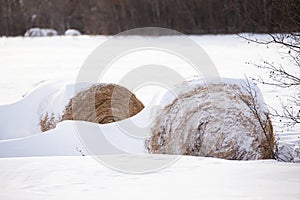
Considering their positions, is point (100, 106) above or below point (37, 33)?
above

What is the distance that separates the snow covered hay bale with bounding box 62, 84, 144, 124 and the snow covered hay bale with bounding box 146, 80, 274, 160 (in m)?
2.00

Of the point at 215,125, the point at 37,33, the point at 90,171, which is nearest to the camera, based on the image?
the point at 90,171

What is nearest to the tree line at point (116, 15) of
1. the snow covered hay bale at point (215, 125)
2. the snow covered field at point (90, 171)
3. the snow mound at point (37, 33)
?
the snow mound at point (37, 33)

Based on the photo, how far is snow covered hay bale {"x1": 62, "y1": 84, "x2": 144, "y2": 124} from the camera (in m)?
8.81

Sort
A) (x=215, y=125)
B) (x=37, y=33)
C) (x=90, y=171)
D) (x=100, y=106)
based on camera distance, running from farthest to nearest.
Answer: (x=37, y=33)
(x=100, y=106)
(x=215, y=125)
(x=90, y=171)

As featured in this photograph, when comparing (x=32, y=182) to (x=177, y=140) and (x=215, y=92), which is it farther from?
(x=215, y=92)

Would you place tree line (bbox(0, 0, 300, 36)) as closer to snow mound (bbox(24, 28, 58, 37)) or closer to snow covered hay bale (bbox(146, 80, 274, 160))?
snow mound (bbox(24, 28, 58, 37))

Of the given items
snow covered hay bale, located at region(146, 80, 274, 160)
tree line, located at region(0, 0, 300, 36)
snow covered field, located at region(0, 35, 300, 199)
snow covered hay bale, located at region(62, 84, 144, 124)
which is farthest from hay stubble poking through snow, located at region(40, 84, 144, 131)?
tree line, located at region(0, 0, 300, 36)

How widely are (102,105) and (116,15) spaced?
3184 cm

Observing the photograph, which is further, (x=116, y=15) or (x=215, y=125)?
(x=116, y=15)

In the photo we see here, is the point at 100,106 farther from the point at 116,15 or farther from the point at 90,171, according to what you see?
the point at 116,15

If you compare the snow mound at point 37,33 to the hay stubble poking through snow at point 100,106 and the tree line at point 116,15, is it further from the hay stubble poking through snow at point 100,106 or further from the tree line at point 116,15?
the hay stubble poking through snow at point 100,106

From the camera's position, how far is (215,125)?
6770mm

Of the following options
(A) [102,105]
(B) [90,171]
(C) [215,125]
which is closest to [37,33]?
(A) [102,105]
